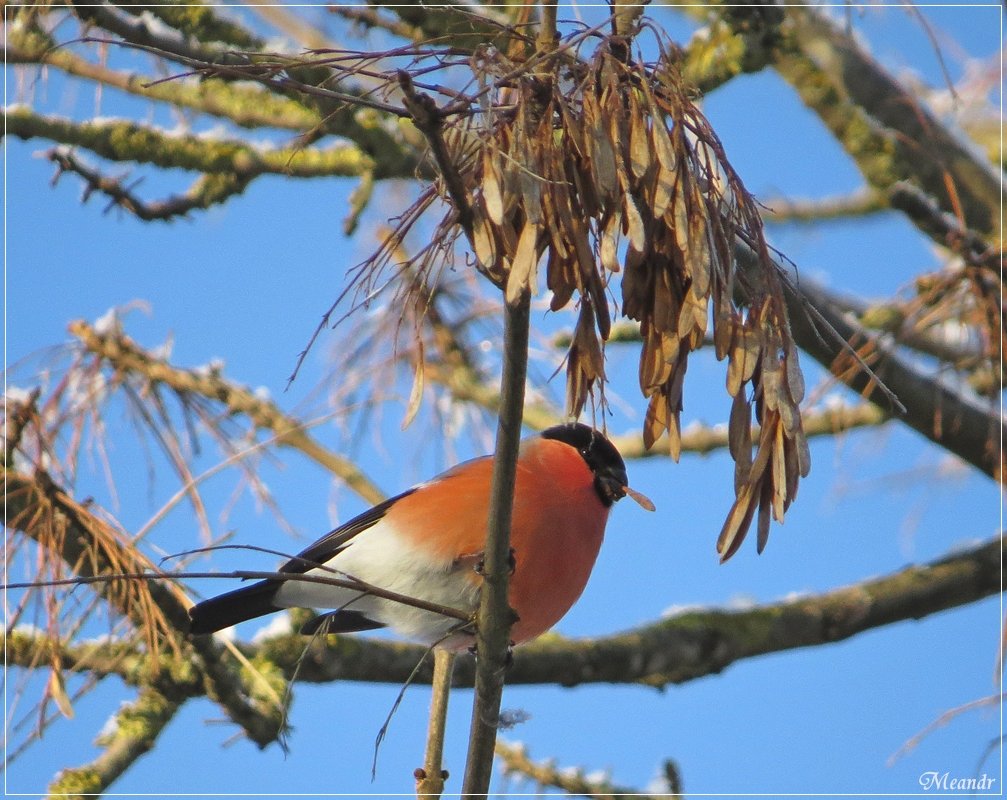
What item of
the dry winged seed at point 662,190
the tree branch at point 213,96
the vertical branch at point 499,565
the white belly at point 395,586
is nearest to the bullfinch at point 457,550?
the white belly at point 395,586

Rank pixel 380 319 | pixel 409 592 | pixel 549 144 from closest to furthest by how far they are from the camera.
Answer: pixel 549 144 → pixel 409 592 → pixel 380 319

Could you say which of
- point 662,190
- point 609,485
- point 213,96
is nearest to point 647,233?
point 662,190

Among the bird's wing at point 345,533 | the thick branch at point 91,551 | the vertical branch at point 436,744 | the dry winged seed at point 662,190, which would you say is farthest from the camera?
the bird's wing at point 345,533

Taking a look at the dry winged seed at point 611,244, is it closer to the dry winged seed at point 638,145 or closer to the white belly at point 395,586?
the dry winged seed at point 638,145

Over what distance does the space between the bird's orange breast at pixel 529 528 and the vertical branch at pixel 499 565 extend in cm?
77

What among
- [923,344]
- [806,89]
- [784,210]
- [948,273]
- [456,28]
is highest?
[784,210]

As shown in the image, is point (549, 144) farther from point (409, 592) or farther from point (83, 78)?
point (83, 78)

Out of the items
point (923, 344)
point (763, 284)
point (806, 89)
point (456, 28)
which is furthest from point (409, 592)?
point (806, 89)

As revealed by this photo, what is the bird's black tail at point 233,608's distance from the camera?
288cm

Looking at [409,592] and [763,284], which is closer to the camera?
[763,284]

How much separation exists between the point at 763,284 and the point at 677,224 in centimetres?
20

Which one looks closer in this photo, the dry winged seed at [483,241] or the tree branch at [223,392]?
the dry winged seed at [483,241]

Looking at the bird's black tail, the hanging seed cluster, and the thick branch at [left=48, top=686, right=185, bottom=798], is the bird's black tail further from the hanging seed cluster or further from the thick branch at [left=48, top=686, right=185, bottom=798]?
the hanging seed cluster

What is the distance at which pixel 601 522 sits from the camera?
3082mm
